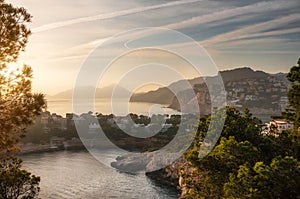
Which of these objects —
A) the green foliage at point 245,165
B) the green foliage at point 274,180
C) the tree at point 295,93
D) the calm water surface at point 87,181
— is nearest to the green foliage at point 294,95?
the tree at point 295,93

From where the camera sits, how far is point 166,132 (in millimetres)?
68375

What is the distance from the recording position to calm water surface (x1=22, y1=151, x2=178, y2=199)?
32531 mm

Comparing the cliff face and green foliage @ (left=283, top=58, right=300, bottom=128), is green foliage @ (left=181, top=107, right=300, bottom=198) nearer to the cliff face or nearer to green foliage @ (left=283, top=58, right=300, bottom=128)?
green foliage @ (left=283, top=58, right=300, bottom=128)

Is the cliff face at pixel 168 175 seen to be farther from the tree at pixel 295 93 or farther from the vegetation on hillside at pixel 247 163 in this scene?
the vegetation on hillside at pixel 247 163

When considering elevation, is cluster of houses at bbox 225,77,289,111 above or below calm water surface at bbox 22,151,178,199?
above

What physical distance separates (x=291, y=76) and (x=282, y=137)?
2.61 metres

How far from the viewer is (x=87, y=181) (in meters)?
37.2

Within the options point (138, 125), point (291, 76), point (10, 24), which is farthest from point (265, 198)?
point (138, 125)

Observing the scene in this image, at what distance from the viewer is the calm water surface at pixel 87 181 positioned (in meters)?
32.5

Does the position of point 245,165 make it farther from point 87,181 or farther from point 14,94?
point 87,181

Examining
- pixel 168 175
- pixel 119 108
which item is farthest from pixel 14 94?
pixel 168 175

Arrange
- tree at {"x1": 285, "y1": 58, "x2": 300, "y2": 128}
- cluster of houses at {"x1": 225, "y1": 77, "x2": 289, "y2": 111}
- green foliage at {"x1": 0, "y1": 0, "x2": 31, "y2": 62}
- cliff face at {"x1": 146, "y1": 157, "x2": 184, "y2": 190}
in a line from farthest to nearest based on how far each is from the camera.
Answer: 1. cluster of houses at {"x1": 225, "y1": 77, "x2": 289, "y2": 111}
2. cliff face at {"x1": 146, "y1": 157, "x2": 184, "y2": 190}
3. tree at {"x1": 285, "y1": 58, "x2": 300, "y2": 128}
4. green foliage at {"x1": 0, "y1": 0, "x2": 31, "y2": 62}

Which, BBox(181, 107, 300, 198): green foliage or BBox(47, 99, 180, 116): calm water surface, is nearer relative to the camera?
BBox(181, 107, 300, 198): green foliage

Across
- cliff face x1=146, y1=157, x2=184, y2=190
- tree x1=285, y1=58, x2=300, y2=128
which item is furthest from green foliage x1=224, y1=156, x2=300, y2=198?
cliff face x1=146, y1=157, x2=184, y2=190
